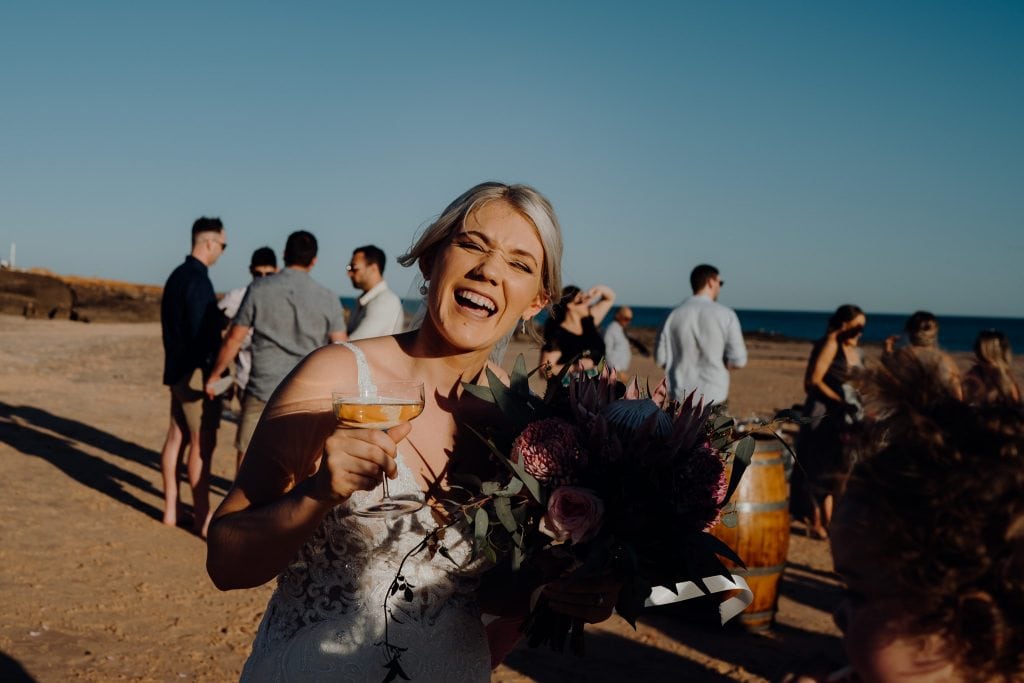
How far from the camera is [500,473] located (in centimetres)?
215

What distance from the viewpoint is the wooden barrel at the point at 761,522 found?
565 cm

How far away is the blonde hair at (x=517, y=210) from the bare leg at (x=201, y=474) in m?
5.33

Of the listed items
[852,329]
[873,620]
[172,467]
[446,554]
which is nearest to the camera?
[873,620]

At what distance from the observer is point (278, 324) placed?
269 inches

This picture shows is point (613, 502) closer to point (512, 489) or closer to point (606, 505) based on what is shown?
point (606, 505)

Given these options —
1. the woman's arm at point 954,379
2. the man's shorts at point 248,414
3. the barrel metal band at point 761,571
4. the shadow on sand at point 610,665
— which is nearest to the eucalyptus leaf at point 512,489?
the woman's arm at point 954,379

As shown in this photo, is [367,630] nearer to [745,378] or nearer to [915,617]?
[915,617]

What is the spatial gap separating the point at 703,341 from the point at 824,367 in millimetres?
1231

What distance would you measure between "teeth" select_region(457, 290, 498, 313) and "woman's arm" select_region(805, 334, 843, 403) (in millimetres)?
6530

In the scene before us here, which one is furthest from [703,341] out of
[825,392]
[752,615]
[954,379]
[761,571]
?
[954,379]

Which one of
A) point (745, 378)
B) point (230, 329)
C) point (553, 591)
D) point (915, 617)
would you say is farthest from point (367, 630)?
point (745, 378)

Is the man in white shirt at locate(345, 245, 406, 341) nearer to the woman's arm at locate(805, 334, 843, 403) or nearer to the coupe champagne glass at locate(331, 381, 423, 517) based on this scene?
the woman's arm at locate(805, 334, 843, 403)

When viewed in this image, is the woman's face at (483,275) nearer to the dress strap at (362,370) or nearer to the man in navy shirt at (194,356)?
the dress strap at (362,370)

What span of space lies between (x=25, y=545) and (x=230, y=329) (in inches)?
87.2
